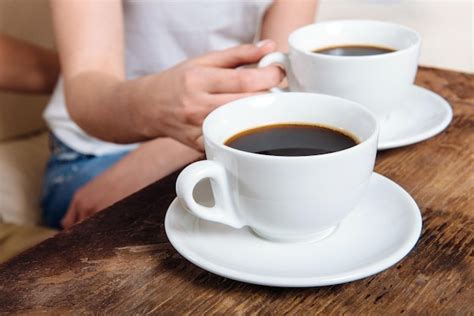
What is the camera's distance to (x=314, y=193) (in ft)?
1.73

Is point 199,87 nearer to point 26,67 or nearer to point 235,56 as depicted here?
point 235,56

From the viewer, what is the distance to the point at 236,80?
29.2 inches

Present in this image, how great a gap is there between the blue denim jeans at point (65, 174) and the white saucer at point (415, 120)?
20.1 inches

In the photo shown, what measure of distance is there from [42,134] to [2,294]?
942 mm

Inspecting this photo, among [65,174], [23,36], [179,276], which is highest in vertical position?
[179,276]

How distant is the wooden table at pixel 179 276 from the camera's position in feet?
1.68

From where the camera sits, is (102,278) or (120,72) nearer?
(102,278)

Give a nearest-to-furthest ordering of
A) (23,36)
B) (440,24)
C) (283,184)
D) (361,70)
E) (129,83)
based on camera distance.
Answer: (283,184)
(361,70)
(129,83)
(23,36)
(440,24)

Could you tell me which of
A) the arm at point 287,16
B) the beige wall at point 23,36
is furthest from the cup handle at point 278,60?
the beige wall at point 23,36

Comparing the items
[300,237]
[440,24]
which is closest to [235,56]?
[300,237]

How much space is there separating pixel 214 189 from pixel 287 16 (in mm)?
646

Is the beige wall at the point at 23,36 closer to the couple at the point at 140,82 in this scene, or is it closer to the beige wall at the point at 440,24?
the couple at the point at 140,82

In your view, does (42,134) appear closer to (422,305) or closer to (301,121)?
(301,121)

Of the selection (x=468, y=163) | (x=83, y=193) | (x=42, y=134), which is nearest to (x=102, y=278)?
(x=468, y=163)
